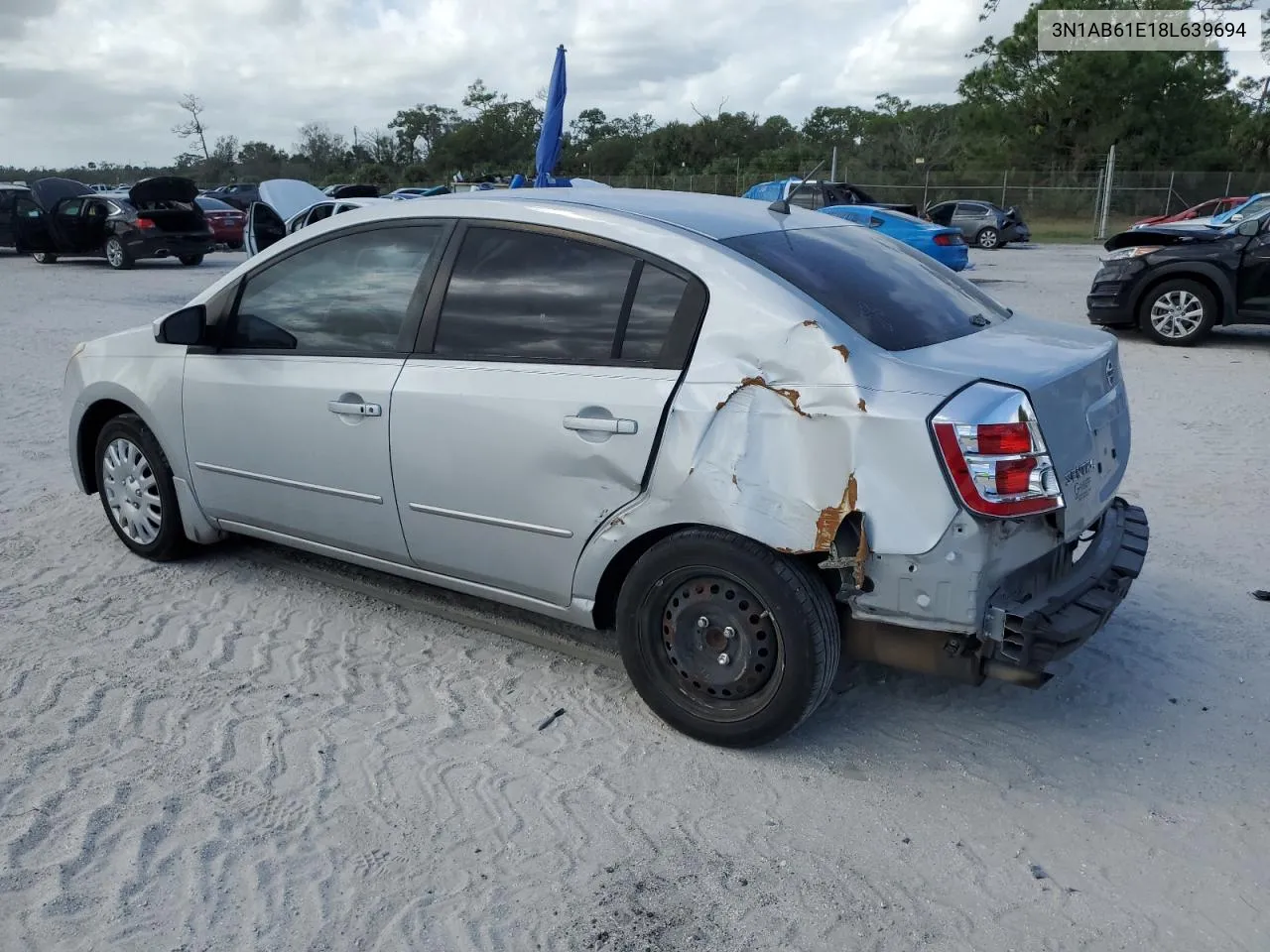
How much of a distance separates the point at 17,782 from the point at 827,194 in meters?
22.1

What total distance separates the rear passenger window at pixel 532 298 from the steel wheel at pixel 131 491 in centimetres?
194

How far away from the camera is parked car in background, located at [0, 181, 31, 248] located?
21734 millimetres

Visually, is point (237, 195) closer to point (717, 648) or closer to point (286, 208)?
point (286, 208)

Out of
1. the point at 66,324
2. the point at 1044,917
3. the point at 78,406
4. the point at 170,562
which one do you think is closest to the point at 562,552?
the point at 1044,917

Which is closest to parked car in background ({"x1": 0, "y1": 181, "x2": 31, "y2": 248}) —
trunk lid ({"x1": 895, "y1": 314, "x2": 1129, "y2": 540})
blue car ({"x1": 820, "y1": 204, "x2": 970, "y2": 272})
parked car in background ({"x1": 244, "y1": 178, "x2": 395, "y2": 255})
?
parked car in background ({"x1": 244, "y1": 178, "x2": 395, "y2": 255})

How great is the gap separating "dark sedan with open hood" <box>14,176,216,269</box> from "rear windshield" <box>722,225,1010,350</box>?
18392 millimetres

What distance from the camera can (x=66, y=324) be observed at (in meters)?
12.6

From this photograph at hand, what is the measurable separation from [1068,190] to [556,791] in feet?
127

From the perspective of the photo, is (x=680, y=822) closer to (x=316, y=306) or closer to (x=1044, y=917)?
(x=1044, y=917)

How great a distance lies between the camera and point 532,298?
143 inches

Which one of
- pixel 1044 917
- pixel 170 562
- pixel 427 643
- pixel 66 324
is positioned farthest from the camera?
pixel 66 324

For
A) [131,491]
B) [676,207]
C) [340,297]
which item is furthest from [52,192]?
[676,207]

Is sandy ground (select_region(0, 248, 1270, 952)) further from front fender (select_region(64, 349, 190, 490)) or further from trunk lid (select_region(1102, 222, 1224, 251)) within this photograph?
trunk lid (select_region(1102, 222, 1224, 251))

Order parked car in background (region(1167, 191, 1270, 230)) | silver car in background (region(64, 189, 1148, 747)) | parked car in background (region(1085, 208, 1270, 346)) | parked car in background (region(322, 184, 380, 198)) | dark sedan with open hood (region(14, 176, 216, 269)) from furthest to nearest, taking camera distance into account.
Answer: parked car in background (region(322, 184, 380, 198))
dark sedan with open hood (region(14, 176, 216, 269))
parked car in background (region(1167, 191, 1270, 230))
parked car in background (region(1085, 208, 1270, 346))
silver car in background (region(64, 189, 1148, 747))
